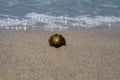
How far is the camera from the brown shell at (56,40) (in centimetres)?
486

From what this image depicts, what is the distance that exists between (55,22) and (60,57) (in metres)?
1.99

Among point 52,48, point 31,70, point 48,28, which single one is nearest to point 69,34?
point 48,28

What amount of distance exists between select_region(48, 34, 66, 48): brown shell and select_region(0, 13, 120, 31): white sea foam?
44.1 inches

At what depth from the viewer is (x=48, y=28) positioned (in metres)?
6.11

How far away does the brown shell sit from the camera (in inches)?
191

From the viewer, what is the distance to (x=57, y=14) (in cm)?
724

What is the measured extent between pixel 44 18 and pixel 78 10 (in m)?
1.29

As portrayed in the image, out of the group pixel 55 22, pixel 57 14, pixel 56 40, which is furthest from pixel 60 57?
pixel 57 14

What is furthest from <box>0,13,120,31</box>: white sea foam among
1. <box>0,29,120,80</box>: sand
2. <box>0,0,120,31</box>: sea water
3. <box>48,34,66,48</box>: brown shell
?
<box>48,34,66,48</box>: brown shell

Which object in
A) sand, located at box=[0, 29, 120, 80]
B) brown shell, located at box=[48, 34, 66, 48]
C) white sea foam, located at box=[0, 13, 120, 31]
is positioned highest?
white sea foam, located at box=[0, 13, 120, 31]

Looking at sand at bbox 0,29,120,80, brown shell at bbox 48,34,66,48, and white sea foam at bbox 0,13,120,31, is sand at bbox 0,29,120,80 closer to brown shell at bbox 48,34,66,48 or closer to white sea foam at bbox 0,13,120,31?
brown shell at bbox 48,34,66,48

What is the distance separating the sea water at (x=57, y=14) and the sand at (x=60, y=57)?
20.4 inches

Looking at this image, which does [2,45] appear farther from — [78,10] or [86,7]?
[86,7]

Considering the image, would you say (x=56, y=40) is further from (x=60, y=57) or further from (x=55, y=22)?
(x=55, y=22)
